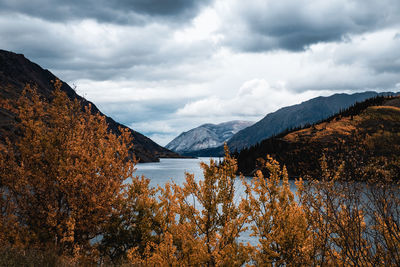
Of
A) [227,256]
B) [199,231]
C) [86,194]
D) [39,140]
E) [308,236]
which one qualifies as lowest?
[308,236]

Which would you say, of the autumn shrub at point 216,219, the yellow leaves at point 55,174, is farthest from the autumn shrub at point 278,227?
the yellow leaves at point 55,174

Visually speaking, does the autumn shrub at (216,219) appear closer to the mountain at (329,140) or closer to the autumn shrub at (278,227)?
the autumn shrub at (278,227)

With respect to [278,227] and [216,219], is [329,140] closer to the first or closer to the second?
[278,227]

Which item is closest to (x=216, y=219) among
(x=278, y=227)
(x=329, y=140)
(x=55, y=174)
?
(x=278, y=227)

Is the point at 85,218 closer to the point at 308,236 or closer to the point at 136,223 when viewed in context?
the point at 136,223

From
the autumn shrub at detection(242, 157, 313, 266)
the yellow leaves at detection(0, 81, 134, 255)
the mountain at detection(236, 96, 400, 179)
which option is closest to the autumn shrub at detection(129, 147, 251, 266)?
the autumn shrub at detection(242, 157, 313, 266)

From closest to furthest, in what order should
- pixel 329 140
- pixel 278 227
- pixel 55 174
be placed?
pixel 278 227 → pixel 55 174 → pixel 329 140

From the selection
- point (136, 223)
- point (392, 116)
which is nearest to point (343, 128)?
point (392, 116)

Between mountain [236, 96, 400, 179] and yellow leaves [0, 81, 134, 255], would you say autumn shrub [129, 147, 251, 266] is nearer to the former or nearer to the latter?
yellow leaves [0, 81, 134, 255]

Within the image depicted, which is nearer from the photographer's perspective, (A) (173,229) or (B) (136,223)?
(A) (173,229)

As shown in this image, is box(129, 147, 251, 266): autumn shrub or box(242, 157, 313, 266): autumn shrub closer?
box(129, 147, 251, 266): autumn shrub

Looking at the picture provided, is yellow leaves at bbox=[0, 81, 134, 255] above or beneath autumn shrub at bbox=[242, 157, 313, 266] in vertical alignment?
above

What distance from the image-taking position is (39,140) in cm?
1614

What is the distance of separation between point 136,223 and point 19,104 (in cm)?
1371
